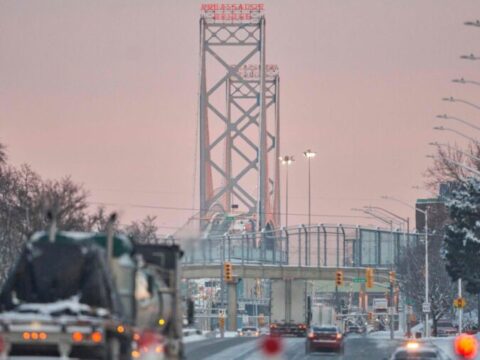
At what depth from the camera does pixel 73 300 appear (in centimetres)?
2784

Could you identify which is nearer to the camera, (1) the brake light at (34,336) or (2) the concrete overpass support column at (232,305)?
(1) the brake light at (34,336)

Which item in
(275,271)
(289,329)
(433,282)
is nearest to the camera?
(289,329)

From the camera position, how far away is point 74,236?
28.7 meters

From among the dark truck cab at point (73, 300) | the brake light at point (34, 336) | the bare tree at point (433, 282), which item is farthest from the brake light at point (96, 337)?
the bare tree at point (433, 282)

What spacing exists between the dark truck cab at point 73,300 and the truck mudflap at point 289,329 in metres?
88.4

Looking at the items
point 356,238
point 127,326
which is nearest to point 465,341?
point 127,326

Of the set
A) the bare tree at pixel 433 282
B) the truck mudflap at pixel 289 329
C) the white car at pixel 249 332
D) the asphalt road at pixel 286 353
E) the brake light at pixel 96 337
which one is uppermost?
the bare tree at pixel 433 282

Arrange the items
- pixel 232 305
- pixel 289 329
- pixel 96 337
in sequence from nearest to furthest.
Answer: pixel 96 337, pixel 289 329, pixel 232 305

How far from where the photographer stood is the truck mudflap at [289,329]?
119 metres

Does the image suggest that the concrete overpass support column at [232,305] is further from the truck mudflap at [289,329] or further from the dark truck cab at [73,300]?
the dark truck cab at [73,300]

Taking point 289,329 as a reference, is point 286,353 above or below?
below

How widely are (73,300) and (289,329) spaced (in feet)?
302

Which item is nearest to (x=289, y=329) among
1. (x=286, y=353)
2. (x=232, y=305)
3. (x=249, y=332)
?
(x=249, y=332)

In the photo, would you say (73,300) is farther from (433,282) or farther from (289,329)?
(433,282)
